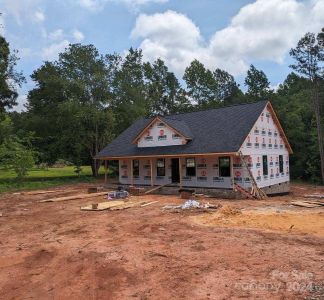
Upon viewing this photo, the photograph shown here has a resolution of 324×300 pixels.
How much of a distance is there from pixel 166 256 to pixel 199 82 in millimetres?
55273

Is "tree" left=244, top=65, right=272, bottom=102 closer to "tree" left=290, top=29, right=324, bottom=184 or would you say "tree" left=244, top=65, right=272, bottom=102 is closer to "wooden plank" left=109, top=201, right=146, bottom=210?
"tree" left=290, top=29, right=324, bottom=184

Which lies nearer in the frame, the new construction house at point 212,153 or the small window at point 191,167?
the new construction house at point 212,153

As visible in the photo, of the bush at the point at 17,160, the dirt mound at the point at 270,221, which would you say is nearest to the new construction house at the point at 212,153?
the bush at the point at 17,160

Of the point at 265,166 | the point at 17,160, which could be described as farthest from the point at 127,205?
the point at 17,160

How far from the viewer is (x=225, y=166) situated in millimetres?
24016

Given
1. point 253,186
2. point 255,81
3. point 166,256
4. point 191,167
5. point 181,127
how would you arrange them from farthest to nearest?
point 255,81
point 181,127
point 191,167
point 253,186
point 166,256

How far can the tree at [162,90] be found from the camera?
62.3 metres

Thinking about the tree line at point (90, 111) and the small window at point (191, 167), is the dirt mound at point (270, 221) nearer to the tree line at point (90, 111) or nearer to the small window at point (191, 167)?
the small window at point (191, 167)

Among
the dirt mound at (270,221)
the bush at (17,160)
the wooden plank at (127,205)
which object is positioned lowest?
the dirt mound at (270,221)

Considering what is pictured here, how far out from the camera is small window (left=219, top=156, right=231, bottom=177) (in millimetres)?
23859

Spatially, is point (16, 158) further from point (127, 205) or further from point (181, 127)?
point (127, 205)

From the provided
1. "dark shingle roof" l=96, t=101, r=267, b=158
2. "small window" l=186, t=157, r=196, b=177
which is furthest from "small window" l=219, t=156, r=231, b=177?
"small window" l=186, t=157, r=196, b=177

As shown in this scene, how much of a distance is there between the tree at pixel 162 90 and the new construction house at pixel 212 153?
31.5 meters

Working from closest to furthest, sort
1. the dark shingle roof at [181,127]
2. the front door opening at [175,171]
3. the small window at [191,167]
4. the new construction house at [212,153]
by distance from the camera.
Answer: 1. the new construction house at [212,153]
2. the small window at [191,167]
3. the dark shingle roof at [181,127]
4. the front door opening at [175,171]
